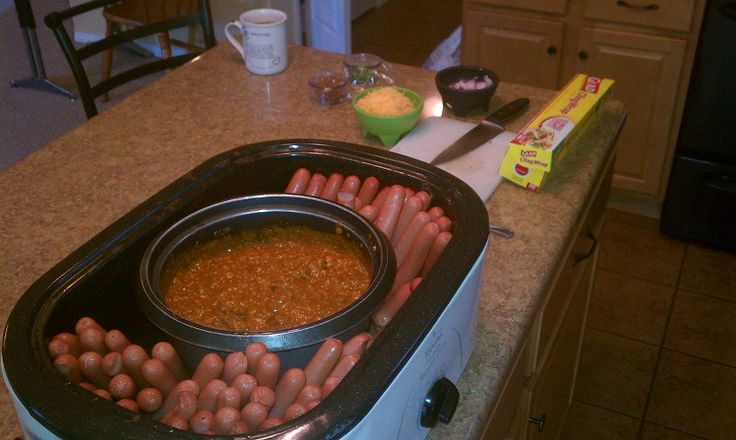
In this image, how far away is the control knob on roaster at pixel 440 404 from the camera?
0.79m

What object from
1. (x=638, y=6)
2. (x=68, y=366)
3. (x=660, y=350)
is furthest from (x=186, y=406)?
(x=638, y=6)

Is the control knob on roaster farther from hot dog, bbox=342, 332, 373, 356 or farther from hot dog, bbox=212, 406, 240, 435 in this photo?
hot dog, bbox=212, 406, 240, 435

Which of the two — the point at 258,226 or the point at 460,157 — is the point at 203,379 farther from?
the point at 460,157

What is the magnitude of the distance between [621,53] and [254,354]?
1994 mm

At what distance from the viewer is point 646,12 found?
2.32 m

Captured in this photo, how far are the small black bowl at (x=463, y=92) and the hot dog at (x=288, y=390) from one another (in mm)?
803

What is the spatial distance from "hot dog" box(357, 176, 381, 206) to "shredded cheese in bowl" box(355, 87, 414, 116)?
0.29 m

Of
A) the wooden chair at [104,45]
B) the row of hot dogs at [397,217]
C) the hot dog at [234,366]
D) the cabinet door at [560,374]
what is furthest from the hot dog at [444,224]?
the wooden chair at [104,45]

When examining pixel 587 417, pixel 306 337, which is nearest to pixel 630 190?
pixel 587 417

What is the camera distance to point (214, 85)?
5.29ft

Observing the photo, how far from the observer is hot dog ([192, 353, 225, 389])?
2.52 ft

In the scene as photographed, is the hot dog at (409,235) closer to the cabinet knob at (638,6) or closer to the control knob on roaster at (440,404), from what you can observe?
the control knob on roaster at (440,404)

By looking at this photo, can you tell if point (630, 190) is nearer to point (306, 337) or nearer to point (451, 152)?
Answer: point (451, 152)

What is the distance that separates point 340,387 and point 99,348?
294 millimetres
